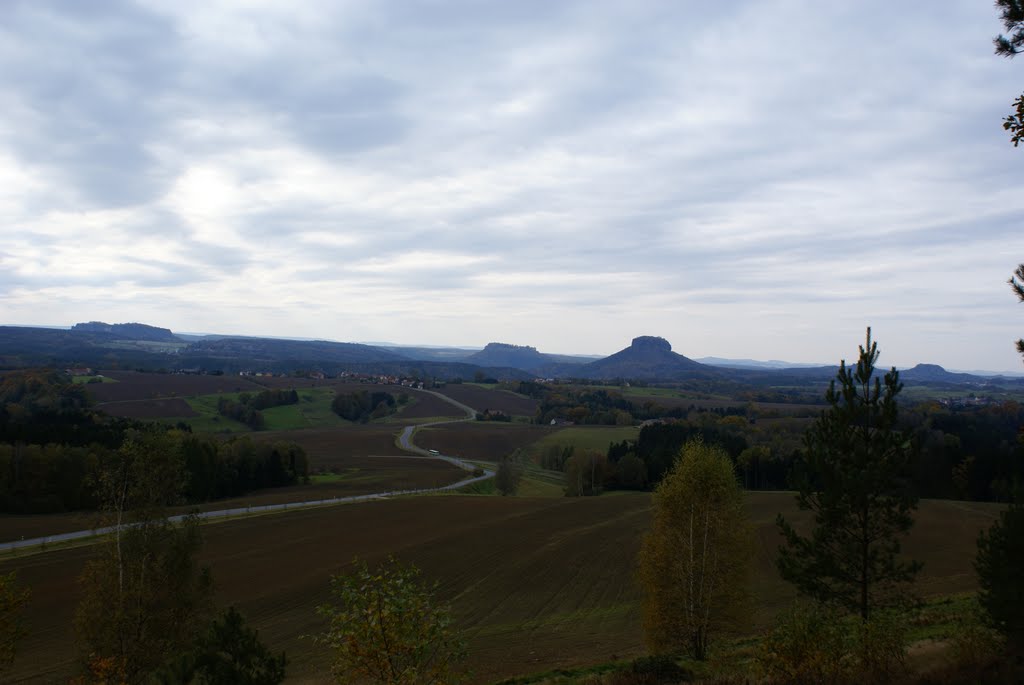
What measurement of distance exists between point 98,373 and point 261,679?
18796 cm

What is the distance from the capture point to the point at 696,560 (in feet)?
71.7

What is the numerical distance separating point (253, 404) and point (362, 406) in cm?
2770

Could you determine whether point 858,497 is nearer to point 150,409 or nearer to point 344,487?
point 344,487

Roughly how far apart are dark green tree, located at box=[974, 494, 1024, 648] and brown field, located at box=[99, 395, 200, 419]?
4926 inches

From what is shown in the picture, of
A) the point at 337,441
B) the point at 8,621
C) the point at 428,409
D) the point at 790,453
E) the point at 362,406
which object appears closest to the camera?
the point at 8,621

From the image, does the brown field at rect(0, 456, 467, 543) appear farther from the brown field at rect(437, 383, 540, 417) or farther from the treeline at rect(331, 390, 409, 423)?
the brown field at rect(437, 383, 540, 417)

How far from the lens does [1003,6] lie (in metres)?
8.52

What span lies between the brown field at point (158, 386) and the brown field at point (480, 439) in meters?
59.2

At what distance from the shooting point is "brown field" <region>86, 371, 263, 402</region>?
5458 inches

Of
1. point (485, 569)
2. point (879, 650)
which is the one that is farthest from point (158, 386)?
point (879, 650)

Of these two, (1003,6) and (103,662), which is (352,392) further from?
(1003,6)

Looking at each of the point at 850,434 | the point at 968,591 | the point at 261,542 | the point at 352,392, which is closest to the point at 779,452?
the point at 968,591

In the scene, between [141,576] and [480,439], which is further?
[480,439]

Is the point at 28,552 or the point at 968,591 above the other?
the point at 968,591
